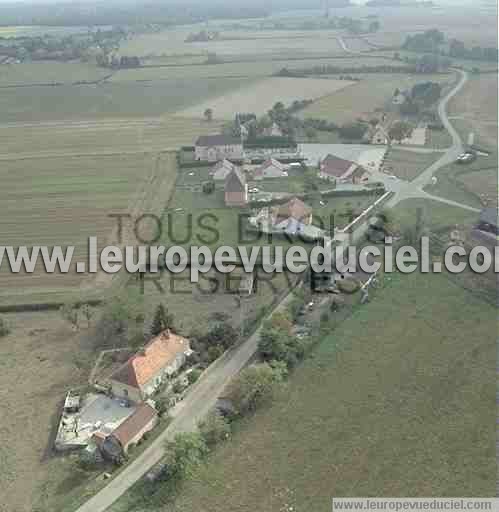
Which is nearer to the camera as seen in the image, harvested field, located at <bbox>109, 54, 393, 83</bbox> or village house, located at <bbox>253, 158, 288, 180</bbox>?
village house, located at <bbox>253, 158, 288, 180</bbox>

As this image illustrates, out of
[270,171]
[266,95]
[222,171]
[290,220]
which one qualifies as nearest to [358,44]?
[266,95]

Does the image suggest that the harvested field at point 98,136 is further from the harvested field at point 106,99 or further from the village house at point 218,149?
the village house at point 218,149

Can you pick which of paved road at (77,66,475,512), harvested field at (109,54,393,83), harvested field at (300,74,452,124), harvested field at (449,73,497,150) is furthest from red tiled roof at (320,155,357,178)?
harvested field at (109,54,393,83)

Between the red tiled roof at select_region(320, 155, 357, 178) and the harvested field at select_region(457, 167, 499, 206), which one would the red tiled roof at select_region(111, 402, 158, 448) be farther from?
Result: the harvested field at select_region(457, 167, 499, 206)

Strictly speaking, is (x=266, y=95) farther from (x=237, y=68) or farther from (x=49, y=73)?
(x=49, y=73)

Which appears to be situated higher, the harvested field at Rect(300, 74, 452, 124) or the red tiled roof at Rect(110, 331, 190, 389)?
the harvested field at Rect(300, 74, 452, 124)

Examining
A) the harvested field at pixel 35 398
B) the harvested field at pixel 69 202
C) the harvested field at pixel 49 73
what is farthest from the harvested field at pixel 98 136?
the harvested field at pixel 35 398
